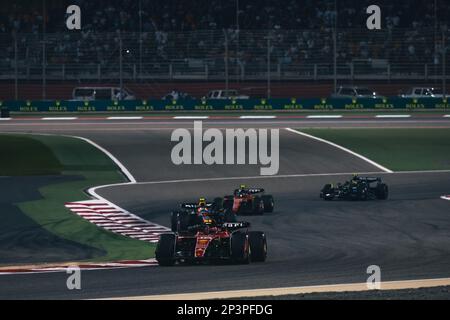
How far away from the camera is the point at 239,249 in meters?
19.8

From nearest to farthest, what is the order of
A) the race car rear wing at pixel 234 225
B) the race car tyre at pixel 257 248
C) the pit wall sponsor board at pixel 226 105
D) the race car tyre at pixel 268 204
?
the race car tyre at pixel 257 248 → the race car rear wing at pixel 234 225 → the race car tyre at pixel 268 204 → the pit wall sponsor board at pixel 226 105

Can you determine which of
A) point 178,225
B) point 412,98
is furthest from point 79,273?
point 412,98

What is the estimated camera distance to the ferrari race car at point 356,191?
31.2 meters

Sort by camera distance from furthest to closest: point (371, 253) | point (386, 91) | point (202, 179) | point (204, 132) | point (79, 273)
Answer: point (386, 91) → point (204, 132) → point (202, 179) → point (371, 253) → point (79, 273)

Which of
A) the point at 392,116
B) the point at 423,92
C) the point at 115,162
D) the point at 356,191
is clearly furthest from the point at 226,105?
the point at 356,191

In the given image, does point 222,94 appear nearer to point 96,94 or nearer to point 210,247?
point 96,94

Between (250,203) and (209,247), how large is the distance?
28.1 feet

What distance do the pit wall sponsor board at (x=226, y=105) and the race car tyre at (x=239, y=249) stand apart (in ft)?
168

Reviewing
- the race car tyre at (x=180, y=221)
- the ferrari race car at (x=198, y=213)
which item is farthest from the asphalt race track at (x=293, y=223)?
the race car tyre at (x=180, y=221)

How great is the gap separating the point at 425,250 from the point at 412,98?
50.5 m

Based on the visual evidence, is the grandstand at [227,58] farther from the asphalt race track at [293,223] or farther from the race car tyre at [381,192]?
the race car tyre at [381,192]

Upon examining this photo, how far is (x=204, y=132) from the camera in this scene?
167 feet

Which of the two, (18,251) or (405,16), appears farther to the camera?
(405,16)

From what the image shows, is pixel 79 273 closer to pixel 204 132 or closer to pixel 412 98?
pixel 204 132
